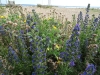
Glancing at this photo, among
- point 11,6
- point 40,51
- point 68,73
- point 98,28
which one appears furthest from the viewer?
point 11,6

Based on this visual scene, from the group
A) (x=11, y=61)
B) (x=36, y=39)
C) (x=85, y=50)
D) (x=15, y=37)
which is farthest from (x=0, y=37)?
(x=85, y=50)

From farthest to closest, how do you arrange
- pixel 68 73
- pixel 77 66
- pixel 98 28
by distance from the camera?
pixel 98 28 → pixel 77 66 → pixel 68 73

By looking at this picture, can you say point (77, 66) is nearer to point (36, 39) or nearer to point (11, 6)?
point (36, 39)

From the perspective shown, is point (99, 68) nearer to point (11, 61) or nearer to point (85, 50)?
point (85, 50)

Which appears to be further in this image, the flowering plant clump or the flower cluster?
the flowering plant clump

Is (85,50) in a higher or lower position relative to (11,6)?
lower

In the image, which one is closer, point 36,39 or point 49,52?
point 36,39

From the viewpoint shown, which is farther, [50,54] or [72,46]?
[50,54]

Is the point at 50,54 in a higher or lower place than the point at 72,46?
lower

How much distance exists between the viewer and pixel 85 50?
11.9 ft

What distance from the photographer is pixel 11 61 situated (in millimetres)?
3320

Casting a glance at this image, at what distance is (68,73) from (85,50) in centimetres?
62

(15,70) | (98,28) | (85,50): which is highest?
(98,28)

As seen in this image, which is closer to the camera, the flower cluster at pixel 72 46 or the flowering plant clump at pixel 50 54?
the flower cluster at pixel 72 46
